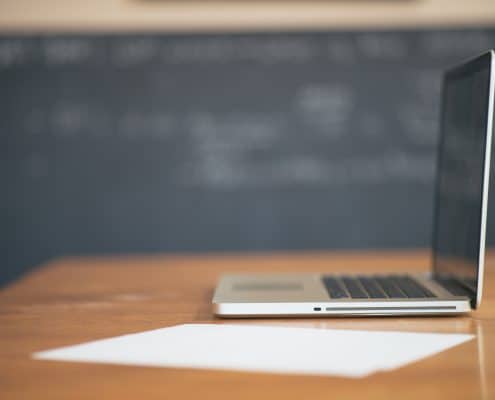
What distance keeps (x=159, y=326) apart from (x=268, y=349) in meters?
0.20

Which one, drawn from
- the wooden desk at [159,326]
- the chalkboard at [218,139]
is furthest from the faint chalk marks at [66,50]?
the wooden desk at [159,326]

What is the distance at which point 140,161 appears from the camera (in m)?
2.68

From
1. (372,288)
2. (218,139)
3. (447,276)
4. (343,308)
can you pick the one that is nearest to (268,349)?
(343,308)

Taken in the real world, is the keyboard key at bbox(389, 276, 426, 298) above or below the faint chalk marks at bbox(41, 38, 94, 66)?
below

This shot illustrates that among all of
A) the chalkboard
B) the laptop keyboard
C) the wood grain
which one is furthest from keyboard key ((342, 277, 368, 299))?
the wood grain

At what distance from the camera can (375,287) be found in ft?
3.09

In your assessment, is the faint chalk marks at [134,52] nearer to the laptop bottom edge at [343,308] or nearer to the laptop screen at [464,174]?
the laptop screen at [464,174]

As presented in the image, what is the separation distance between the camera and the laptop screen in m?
0.84

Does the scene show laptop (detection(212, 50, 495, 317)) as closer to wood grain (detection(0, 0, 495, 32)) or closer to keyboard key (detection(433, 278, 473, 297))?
keyboard key (detection(433, 278, 473, 297))

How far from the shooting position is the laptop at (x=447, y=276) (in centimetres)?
84

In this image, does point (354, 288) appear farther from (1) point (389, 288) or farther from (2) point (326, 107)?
(2) point (326, 107)

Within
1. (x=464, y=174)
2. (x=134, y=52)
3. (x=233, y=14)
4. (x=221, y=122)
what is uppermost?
(x=233, y=14)

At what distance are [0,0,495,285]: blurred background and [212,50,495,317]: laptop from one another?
159cm

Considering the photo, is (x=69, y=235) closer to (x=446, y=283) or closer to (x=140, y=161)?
(x=140, y=161)
